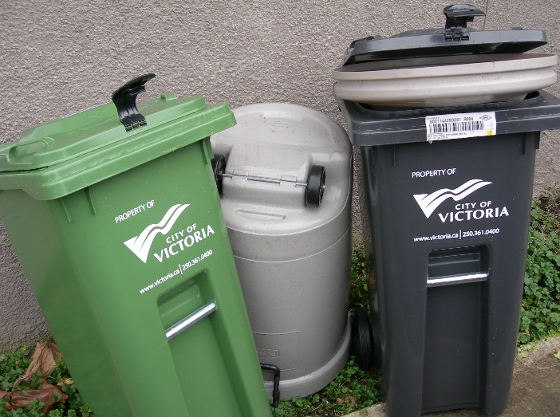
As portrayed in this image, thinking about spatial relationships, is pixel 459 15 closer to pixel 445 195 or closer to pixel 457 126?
pixel 457 126

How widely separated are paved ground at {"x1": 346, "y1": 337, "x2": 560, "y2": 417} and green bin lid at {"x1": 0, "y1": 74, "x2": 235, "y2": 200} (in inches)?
58.2

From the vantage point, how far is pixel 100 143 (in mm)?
1388

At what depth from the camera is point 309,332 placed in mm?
2154

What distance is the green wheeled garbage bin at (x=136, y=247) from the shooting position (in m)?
1.38

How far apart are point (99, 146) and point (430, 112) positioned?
99cm

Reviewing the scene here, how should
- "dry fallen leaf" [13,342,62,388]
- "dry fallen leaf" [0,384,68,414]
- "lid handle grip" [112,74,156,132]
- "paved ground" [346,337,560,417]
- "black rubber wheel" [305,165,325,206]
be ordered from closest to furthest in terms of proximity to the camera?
1. "lid handle grip" [112,74,156,132]
2. "black rubber wheel" [305,165,325,206]
3. "paved ground" [346,337,560,417]
4. "dry fallen leaf" [0,384,68,414]
5. "dry fallen leaf" [13,342,62,388]

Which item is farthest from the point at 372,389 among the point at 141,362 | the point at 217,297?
the point at 141,362

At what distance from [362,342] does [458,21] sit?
4.80 feet

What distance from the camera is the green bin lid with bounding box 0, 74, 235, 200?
51.7 inches

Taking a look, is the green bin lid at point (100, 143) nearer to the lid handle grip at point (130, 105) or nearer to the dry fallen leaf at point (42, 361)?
the lid handle grip at point (130, 105)

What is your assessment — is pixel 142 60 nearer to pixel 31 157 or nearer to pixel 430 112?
pixel 31 157

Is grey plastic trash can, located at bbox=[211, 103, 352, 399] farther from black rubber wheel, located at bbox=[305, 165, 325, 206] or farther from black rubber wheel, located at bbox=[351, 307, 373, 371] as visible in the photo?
black rubber wheel, located at bbox=[351, 307, 373, 371]

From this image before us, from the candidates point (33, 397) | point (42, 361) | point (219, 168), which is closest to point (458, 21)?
point (219, 168)

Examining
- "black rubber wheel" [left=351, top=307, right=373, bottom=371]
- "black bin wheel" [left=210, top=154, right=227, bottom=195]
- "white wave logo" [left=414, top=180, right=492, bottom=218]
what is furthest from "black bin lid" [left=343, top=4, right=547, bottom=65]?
"black rubber wheel" [left=351, top=307, right=373, bottom=371]
